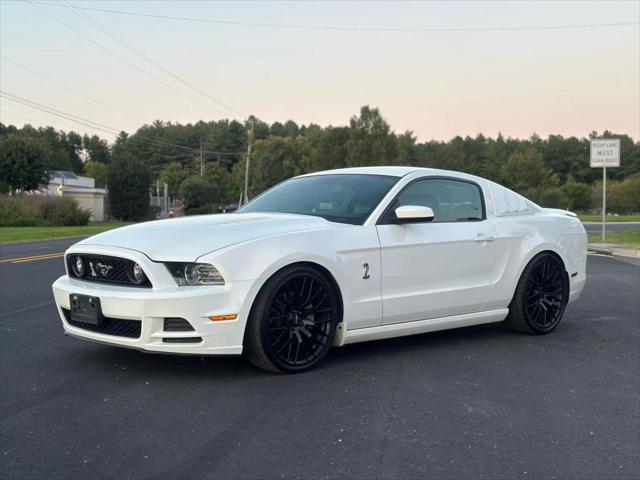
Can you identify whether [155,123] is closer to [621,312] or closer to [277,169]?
[277,169]

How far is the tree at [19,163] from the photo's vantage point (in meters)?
53.8

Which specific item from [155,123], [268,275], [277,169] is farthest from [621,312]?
[155,123]

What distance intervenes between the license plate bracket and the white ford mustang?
1 centimetres

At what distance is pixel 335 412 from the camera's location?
3.89 m

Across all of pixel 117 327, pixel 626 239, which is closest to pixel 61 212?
pixel 626 239

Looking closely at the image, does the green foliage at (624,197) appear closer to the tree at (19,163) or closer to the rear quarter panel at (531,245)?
the tree at (19,163)

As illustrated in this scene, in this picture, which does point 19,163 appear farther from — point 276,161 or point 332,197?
point 332,197

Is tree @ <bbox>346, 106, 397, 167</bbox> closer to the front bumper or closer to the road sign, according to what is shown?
the road sign

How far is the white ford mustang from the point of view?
4301 millimetres

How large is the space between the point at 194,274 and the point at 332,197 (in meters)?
1.64

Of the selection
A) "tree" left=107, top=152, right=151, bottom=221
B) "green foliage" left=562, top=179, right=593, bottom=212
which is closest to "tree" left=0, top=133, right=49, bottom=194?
"tree" left=107, top=152, right=151, bottom=221

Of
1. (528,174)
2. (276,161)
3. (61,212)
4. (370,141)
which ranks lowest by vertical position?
(61,212)

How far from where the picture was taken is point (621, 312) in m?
7.83

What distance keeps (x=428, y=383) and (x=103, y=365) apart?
227 centimetres
